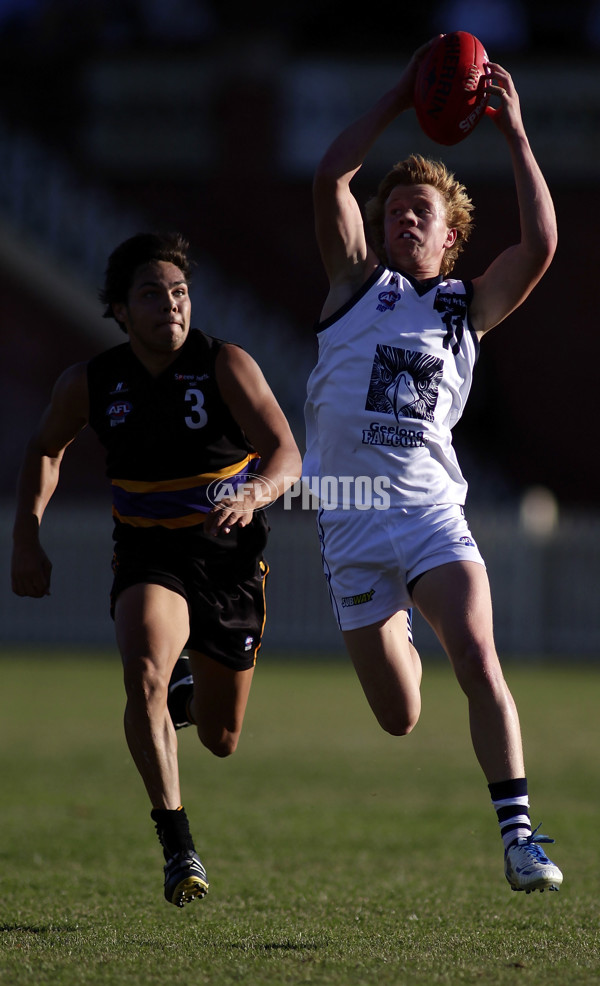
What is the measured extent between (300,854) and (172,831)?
6.79ft

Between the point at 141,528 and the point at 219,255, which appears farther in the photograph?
the point at 219,255

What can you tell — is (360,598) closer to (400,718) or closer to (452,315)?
(400,718)

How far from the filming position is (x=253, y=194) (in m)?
22.9

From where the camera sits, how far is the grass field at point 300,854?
4293 millimetres

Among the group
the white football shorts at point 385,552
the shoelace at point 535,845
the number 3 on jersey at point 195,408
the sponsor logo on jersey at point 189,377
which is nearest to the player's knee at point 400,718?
the white football shorts at point 385,552

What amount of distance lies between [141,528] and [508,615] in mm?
12844

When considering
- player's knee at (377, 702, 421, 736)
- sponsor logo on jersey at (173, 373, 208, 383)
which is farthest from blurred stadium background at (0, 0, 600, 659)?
player's knee at (377, 702, 421, 736)

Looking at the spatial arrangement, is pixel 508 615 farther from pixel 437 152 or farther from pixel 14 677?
pixel 437 152

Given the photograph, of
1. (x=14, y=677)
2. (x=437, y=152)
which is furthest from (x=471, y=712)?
(x=437, y=152)

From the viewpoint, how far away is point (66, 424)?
217 inches

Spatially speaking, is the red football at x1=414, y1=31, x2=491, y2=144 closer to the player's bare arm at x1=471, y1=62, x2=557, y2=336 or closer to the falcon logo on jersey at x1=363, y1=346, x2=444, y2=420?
the player's bare arm at x1=471, y1=62, x2=557, y2=336

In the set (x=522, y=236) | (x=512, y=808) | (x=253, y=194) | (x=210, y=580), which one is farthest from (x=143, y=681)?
(x=253, y=194)

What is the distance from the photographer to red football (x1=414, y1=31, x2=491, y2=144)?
5.26m

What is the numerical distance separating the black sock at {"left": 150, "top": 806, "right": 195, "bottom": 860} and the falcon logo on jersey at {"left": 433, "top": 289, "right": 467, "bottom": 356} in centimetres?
199
